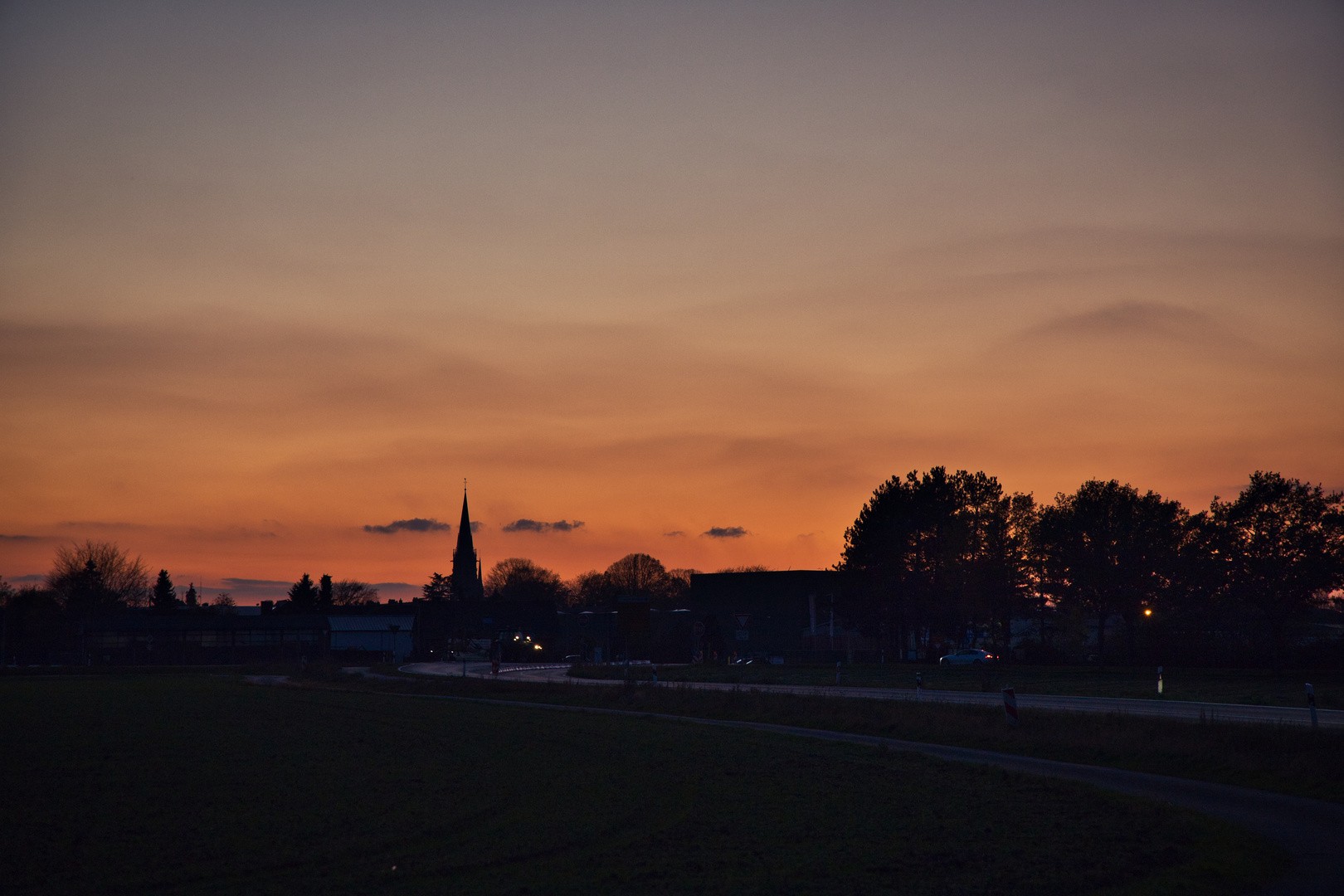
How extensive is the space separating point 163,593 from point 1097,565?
14100cm

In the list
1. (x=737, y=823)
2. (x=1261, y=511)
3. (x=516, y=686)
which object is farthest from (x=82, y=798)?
(x=1261, y=511)

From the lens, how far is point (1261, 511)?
62.8m

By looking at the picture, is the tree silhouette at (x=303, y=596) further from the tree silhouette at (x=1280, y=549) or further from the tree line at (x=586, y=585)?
the tree silhouette at (x=1280, y=549)

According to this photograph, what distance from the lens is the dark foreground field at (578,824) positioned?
38.9 ft

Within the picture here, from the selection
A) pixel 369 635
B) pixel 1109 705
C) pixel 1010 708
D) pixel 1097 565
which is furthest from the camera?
pixel 369 635

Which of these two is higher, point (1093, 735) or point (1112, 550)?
point (1112, 550)

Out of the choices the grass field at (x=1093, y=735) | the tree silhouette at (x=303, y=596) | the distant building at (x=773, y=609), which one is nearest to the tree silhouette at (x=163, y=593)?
the tree silhouette at (x=303, y=596)

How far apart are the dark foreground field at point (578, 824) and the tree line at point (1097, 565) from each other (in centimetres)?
4575

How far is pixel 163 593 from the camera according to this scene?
550ft

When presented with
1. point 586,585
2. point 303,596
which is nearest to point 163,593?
point 303,596

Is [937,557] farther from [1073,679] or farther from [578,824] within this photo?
[578,824]

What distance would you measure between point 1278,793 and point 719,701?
22176 mm

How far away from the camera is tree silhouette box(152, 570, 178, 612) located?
166625 mm

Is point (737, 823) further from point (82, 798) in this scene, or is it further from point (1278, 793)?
point (82, 798)
